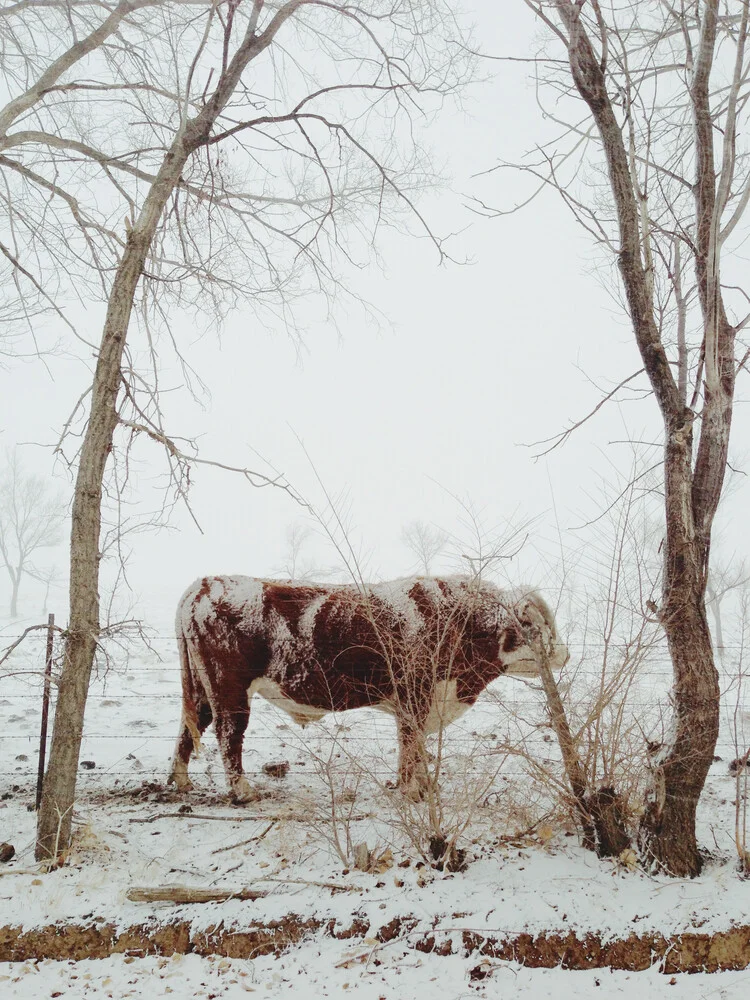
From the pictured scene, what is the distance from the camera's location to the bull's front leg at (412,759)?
404 cm

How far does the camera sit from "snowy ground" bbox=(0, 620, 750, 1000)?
131 inches

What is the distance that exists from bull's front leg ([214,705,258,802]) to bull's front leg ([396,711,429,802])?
4.46 feet

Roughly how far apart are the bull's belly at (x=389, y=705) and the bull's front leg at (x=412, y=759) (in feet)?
0.31

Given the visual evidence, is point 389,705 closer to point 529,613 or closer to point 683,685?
point 529,613

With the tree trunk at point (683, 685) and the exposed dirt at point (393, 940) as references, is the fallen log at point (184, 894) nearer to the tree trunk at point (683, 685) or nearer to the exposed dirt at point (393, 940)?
the exposed dirt at point (393, 940)

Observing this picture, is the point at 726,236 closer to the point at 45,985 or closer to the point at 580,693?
the point at 580,693

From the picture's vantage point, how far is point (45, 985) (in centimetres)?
328

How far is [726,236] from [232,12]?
12.3ft

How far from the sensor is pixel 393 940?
354cm

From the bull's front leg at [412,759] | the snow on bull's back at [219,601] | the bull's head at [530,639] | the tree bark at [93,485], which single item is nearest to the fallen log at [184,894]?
the tree bark at [93,485]

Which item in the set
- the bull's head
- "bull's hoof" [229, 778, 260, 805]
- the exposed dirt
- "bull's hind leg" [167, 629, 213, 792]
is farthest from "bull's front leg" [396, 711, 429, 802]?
"bull's hind leg" [167, 629, 213, 792]

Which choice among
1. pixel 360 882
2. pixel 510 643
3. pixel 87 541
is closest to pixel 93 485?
pixel 87 541

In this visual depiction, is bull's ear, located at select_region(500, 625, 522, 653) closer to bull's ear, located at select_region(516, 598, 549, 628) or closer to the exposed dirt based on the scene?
bull's ear, located at select_region(516, 598, 549, 628)

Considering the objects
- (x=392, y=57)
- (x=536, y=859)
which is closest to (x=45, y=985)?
(x=536, y=859)
